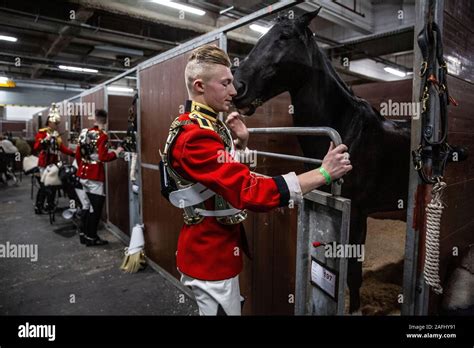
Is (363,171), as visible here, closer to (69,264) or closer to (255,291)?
(255,291)

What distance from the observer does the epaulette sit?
116 cm

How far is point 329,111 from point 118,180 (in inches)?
134

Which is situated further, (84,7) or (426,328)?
(84,7)

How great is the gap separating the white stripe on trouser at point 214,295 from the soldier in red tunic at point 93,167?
9.96 feet

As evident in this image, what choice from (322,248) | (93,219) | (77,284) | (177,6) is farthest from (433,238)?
(177,6)

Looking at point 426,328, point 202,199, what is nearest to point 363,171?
point 426,328

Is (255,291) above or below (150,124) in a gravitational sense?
below

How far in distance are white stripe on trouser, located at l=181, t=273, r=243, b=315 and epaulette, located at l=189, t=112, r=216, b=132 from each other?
62cm

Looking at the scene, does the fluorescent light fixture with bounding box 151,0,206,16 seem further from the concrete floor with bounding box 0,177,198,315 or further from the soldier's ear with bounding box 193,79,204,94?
the soldier's ear with bounding box 193,79,204,94

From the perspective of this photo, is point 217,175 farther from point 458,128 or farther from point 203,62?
point 458,128

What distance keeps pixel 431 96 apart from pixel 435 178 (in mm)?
373

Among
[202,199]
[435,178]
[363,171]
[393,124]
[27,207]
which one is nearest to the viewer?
[202,199]

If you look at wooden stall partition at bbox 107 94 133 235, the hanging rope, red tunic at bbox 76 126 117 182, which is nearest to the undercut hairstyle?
red tunic at bbox 76 126 117 182

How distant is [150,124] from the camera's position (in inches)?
128
